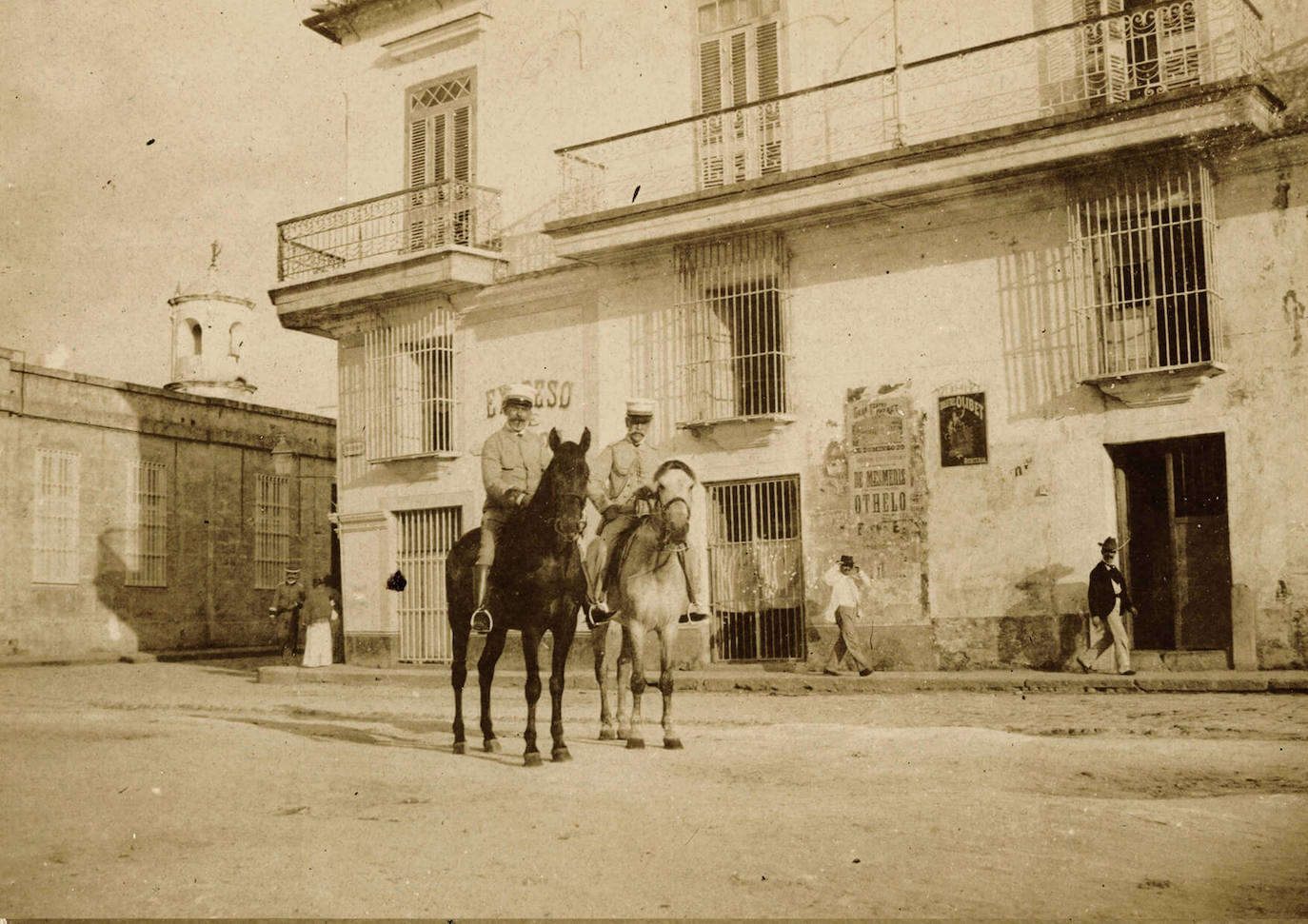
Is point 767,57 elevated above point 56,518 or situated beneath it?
elevated above

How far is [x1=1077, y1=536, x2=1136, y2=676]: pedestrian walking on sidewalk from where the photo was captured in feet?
45.6

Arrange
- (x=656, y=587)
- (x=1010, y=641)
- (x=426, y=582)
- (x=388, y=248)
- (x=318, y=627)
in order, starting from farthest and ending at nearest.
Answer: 1. (x=388, y=248)
2. (x=426, y=582)
3. (x=318, y=627)
4. (x=1010, y=641)
5. (x=656, y=587)

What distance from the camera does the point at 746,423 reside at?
16984 millimetres

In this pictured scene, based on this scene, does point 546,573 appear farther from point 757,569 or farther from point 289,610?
point 289,610

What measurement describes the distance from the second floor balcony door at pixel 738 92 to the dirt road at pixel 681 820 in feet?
29.3

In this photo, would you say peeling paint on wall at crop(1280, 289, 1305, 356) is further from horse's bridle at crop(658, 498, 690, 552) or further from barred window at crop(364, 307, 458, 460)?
barred window at crop(364, 307, 458, 460)

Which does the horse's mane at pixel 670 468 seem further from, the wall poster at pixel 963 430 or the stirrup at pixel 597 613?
the wall poster at pixel 963 430

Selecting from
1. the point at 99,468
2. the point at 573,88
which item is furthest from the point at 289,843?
the point at 99,468

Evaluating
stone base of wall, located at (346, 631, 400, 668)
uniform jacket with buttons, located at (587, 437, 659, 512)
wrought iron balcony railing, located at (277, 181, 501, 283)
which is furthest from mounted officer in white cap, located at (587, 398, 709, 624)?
stone base of wall, located at (346, 631, 400, 668)

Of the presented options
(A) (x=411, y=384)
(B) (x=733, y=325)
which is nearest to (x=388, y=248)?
(A) (x=411, y=384)

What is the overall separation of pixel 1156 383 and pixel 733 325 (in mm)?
5700

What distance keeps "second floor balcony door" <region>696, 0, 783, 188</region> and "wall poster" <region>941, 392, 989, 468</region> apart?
4005 millimetres

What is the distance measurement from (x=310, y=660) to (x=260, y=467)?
10403 millimetres

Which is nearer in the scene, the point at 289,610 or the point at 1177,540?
the point at 1177,540
